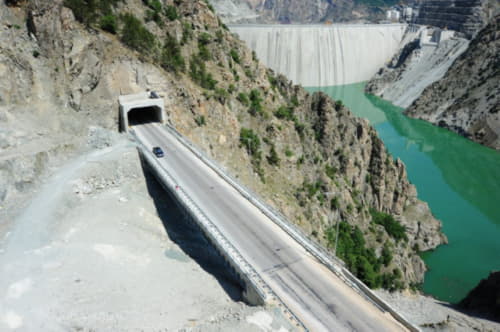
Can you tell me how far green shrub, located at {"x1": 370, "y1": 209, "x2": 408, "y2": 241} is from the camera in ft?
152

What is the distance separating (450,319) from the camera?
27547 mm

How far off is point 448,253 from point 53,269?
4414 centimetres

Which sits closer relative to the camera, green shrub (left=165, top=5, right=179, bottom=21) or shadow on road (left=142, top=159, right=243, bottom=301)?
shadow on road (left=142, top=159, right=243, bottom=301)

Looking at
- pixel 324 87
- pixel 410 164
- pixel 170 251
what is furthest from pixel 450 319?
pixel 324 87

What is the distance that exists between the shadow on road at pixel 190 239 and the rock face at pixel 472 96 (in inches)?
2944

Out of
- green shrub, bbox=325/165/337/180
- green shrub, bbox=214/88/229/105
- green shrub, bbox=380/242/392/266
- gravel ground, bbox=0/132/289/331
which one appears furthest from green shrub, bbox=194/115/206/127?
green shrub, bbox=380/242/392/266

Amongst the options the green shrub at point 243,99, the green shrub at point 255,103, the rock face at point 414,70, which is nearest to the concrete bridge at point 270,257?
the green shrub at point 255,103

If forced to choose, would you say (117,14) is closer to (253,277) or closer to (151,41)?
(151,41)

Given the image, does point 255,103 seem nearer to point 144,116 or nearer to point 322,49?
point 144,116

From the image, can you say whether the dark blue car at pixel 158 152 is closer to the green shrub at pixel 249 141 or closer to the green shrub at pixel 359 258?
the green shrub at pixel 249 141

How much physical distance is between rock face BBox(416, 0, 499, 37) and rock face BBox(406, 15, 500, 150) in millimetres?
19326

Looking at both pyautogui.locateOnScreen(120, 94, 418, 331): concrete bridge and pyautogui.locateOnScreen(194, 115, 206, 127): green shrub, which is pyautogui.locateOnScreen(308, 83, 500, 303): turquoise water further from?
pyautogui.locateOnScreen(194, 115, 206, 127): green shrub

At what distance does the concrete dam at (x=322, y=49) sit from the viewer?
125 m

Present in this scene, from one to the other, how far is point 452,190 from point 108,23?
5778cm
